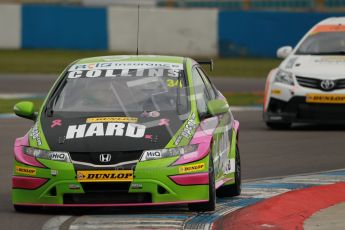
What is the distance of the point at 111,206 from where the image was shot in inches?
397

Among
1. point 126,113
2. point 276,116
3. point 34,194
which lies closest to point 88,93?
point 126,113

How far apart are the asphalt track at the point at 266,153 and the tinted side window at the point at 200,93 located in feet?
3.44

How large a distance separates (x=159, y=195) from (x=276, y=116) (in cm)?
848

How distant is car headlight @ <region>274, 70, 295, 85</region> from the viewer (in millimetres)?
18125

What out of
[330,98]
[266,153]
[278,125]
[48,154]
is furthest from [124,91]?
[278,125]

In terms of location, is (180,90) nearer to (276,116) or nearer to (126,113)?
(126,113)

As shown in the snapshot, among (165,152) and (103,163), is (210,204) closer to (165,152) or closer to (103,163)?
(165,152)

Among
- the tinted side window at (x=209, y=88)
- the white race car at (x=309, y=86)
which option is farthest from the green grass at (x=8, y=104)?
the tinted side window at (x=209, y=88)

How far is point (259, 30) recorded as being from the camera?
34.6 meters

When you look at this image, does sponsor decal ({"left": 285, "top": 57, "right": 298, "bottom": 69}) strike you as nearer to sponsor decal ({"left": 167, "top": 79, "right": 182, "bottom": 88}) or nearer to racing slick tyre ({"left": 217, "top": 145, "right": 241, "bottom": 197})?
racing slick tyre ({"left": 217, "top": 145, "right": 241, "bottom": 197})

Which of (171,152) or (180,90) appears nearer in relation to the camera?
(171,152)

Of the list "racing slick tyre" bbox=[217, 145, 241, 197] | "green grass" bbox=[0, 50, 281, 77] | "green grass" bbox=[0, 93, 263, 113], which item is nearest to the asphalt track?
"racing slick tyre" bbox=[217, 145, 241, 197]

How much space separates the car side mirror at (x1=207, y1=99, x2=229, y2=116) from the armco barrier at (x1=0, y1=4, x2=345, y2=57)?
75.2ft

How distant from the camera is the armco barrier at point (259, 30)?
3400 centimetres
